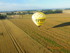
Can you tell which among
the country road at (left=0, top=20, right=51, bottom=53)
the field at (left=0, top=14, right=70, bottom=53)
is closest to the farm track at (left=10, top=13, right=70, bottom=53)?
the field at (left=0, top=14, right=70, bottom=53)

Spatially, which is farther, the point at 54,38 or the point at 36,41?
the point at 54,38

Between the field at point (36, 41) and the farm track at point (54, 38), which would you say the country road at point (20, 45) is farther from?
the farm track at point (54, 38)

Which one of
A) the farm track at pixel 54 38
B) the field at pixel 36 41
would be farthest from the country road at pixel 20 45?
the farm track at pixel 54 38

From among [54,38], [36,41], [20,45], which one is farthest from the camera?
[54,38]

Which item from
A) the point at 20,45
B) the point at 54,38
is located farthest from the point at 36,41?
the point at 54,38

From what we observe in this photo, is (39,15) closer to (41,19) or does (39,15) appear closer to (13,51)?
(41,19)

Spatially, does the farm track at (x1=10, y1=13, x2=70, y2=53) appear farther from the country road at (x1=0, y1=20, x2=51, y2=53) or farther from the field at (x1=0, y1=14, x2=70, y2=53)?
the country road at (x1=0, y1=20, x2=51, y2=53)

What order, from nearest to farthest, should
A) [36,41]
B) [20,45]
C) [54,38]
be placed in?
[20,45], [36,41], [54,38]

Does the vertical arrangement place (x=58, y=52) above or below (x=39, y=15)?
below

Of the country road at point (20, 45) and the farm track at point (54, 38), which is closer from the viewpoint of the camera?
the country road at point (20, 45)

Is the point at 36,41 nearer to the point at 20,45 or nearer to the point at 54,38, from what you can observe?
the point at 20,45

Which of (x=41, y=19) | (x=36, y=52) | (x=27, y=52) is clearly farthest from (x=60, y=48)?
(x=41, y=19)
